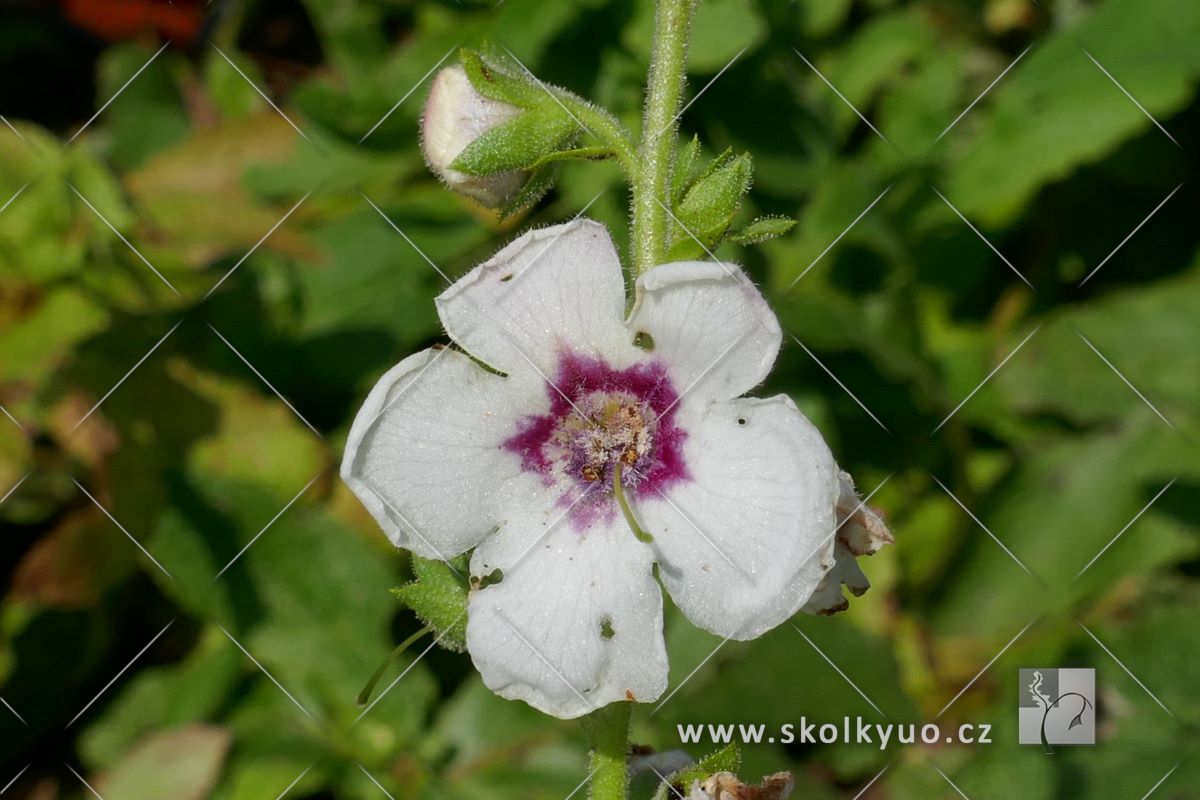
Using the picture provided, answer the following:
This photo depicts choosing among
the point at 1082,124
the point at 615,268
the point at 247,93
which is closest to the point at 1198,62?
the point at 1082,124

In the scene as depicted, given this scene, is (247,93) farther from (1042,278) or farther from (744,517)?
(744,517)
